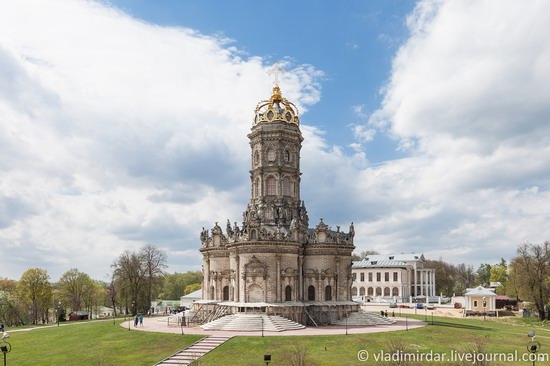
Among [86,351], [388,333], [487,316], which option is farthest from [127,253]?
[487,316]

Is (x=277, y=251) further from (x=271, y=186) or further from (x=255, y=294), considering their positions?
(x=271, y=186)

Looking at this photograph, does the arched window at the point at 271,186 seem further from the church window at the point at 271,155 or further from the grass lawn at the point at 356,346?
the grass lawn at the point at 356,346

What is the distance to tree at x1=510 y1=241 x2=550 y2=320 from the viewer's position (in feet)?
223

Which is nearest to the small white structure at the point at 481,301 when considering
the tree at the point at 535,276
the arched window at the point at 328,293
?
the tree at the point at 535,276

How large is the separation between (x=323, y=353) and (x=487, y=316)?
148ft

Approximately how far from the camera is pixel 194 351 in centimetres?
3866

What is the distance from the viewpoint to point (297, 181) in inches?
2436

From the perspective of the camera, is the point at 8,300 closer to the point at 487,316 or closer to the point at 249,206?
the point at 249,206

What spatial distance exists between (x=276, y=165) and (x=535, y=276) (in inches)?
1553

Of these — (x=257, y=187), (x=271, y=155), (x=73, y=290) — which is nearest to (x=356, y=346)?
(x=257, y=187)

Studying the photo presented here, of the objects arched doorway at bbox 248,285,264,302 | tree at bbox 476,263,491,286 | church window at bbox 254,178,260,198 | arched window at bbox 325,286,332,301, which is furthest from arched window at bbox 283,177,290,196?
tree at bbox 476,263,491,286

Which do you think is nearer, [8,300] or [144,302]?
[8,300]

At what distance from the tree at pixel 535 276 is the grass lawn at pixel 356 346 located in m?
22.0

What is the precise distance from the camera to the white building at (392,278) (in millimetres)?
103188
